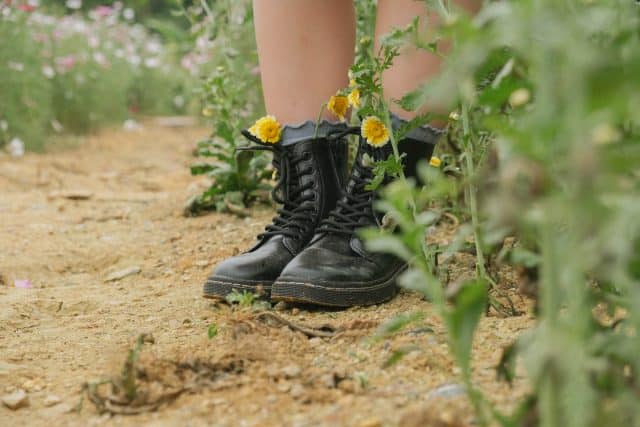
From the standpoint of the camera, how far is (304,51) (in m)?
1.77

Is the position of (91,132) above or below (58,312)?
above

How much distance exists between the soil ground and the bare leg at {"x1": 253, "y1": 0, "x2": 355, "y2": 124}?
1.55 feet

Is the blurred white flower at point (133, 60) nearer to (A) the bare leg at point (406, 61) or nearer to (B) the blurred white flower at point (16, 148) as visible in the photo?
(B) the blurred white flower at point (16, 148)

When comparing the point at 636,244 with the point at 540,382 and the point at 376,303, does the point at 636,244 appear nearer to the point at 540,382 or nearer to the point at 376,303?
the point at 540,382

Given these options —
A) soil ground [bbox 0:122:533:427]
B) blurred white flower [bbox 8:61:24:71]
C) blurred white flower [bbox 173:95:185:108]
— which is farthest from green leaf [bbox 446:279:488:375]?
blurred white flower [bbox 173:95:185:108]

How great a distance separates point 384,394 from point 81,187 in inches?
115

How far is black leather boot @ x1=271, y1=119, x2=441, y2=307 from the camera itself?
157cm

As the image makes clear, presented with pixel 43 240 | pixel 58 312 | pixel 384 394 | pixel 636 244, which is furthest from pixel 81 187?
pixel 636 244

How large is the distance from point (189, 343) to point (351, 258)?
0.41m

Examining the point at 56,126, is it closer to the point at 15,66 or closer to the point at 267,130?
the point at 15,66

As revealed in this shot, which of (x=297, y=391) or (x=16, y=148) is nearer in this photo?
(x=297, y=391)

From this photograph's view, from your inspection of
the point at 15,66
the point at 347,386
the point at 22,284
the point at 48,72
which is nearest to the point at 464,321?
the point at 347,386

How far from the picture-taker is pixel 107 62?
606 centimetres

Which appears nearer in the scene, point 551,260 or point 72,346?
point 551,260
